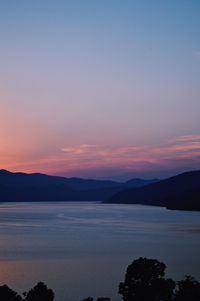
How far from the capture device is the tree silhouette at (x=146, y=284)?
12094 mm

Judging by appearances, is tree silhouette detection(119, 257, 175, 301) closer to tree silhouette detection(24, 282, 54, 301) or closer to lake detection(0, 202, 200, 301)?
tree silhouette detection(24, 282, 54, 301)

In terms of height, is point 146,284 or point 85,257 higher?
point 146,284

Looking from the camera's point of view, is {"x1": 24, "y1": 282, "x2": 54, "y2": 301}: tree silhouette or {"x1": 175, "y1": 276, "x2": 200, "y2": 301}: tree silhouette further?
{"x1": 24, "y1": 282, "x2": 54, "y2": 301}: tree silhouette

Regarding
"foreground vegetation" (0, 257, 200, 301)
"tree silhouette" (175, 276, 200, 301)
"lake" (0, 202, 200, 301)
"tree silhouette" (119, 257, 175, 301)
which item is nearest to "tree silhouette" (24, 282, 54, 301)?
"foreground vegetation" (0, 257, 200, 301)

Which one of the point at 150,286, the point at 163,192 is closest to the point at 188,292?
the point at 150,286

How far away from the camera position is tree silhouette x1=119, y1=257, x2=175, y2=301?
12094 millimetres

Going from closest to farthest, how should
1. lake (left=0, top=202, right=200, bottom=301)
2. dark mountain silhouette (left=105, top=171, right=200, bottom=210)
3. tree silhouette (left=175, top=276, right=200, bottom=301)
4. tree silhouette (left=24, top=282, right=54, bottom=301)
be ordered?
tree silhouette (left=175, top=276, right=200, bottom=301)
tree silhouette (left=24, top=282, right=54, bottom=301)
lake (left=0, top=202, right=200, bottom=301)
dark mountain silhouette (left=105, top=171, right=200, bottom=210)

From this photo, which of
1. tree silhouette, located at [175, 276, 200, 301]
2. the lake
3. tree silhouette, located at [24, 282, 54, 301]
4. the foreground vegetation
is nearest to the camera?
tree silhouette, located at [175, 276, 200, 301]

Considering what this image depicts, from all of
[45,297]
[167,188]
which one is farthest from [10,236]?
[167,188]

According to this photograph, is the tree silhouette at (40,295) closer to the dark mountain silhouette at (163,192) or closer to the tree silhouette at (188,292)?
the tree silhouette at (188,292)

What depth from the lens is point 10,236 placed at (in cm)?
4850

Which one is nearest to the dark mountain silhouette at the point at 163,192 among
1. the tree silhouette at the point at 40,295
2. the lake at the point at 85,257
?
the lake at the point at 85,257

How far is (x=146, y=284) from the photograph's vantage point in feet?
40.3

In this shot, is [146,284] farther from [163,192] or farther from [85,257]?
[163,192]
